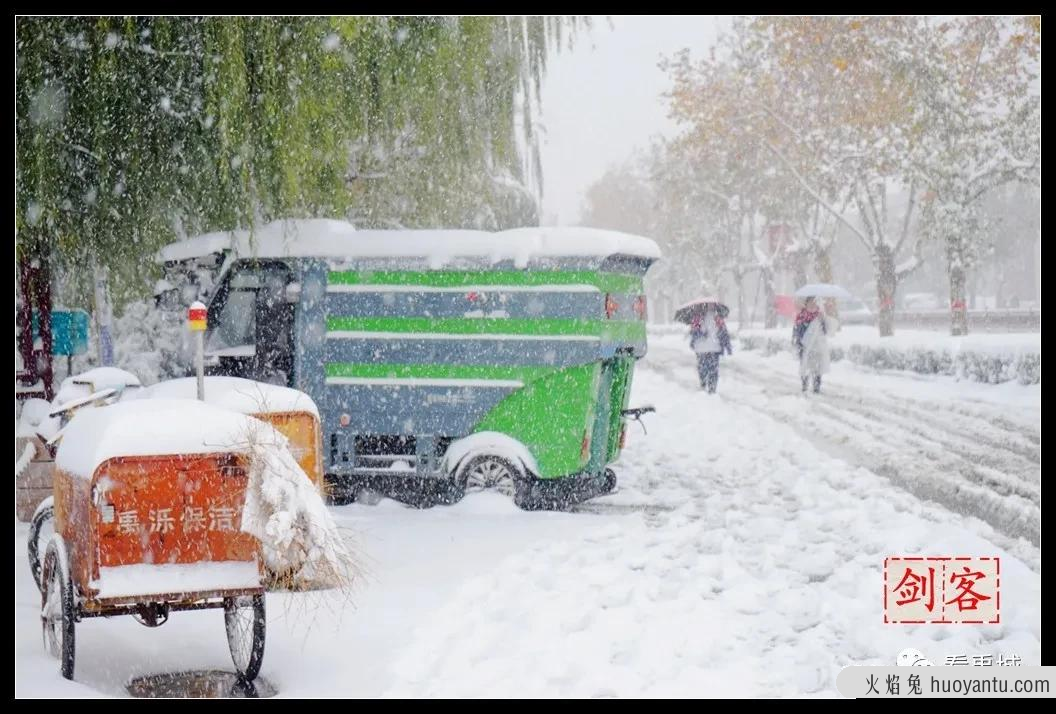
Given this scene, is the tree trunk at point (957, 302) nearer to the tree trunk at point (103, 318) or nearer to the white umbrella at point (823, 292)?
the white umbrella at point (823, 292)

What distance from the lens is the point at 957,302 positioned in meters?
4.52

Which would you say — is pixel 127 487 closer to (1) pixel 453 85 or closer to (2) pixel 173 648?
(2) pixel 173 648

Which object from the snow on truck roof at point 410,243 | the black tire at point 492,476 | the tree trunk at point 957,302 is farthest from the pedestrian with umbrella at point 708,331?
the tree trunk at point 957,302

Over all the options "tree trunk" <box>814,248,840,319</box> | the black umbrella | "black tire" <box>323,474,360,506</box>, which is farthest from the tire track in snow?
"black tire" <box>323,474,360,506</box>

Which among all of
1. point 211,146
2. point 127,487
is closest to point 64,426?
point 127,487

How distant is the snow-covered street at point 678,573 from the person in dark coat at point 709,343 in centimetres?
7

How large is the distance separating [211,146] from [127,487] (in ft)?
5.44

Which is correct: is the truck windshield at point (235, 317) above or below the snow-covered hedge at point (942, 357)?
above

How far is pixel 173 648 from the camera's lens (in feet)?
11.8

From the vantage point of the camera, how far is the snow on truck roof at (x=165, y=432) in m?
3.02

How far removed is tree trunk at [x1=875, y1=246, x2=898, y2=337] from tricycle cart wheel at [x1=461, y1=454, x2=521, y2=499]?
67.1 inches

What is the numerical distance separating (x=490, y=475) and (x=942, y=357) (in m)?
2.23

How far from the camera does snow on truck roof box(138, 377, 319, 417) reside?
10.9ft

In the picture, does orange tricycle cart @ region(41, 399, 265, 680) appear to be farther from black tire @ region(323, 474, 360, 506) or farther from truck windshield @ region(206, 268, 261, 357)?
black tire @ region(323, 474, 360, 506)
